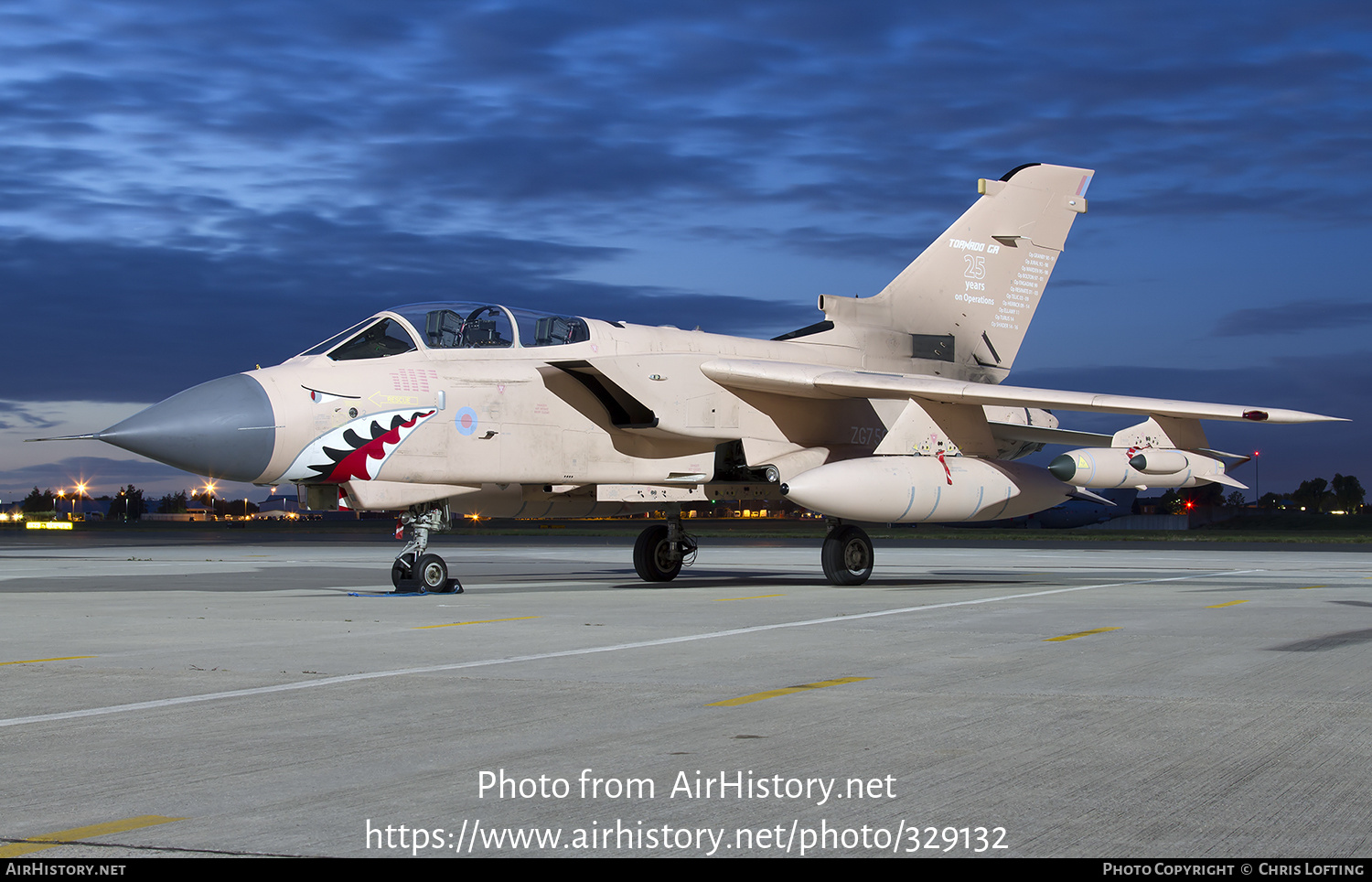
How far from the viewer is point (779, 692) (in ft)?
24.6

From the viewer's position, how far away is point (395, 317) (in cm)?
1567

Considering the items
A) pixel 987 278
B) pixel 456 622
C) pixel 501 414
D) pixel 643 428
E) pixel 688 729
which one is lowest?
pixel 456 622

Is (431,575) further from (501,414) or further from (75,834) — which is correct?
(75,834)

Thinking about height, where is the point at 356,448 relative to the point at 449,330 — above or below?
below

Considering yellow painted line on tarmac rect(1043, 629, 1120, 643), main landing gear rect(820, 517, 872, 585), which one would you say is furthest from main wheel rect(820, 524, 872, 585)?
yellow painted line on tarmac rect(1043, 629, 1120, 643)

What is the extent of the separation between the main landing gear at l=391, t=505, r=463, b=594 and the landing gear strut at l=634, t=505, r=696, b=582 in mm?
4187

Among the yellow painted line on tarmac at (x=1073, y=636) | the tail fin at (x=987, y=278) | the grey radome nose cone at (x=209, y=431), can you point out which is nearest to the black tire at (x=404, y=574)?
the grey radome nose cone at (x=209, y=431)

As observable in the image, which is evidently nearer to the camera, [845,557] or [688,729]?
[688,729]

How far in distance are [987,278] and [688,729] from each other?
55.0ft

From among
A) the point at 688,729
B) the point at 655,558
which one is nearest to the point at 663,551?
the point at 655,558

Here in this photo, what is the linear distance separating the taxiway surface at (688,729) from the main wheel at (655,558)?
18.5 ft

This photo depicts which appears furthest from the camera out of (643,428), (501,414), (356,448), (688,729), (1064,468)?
(1064,468)

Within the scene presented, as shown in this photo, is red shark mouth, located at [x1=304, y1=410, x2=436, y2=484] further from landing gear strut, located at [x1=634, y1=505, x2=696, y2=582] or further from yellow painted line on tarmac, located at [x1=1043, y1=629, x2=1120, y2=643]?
yellow painted line on tarmac, located at [x1=1043, y1=629, x2=1120, y2=643]

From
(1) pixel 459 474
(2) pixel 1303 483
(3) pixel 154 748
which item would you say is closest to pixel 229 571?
(1) pixel 459 474
